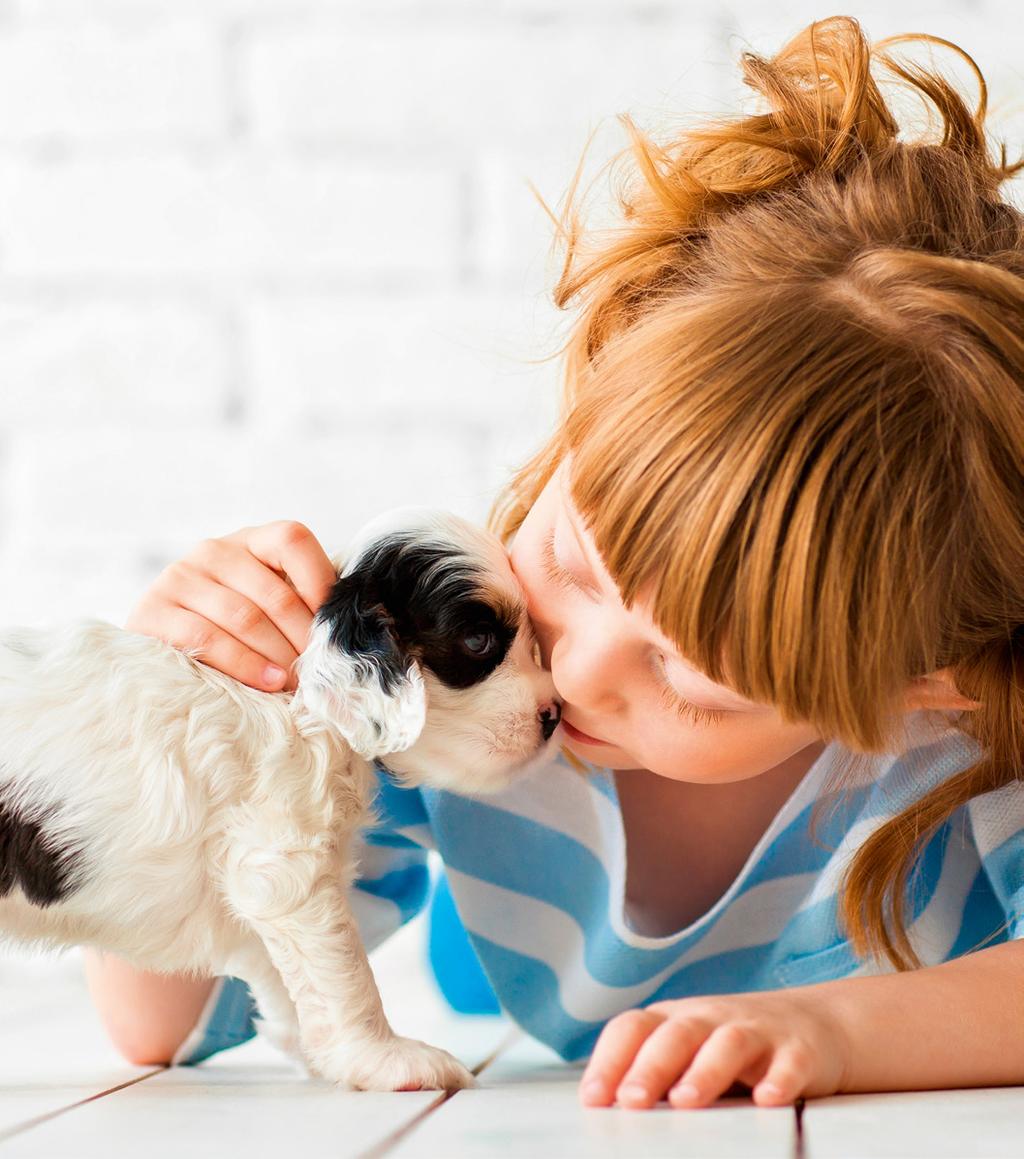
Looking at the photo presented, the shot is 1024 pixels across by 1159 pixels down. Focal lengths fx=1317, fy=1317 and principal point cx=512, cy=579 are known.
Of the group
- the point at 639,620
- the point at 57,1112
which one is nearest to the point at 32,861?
the point at 57,1112

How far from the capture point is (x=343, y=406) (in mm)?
1902

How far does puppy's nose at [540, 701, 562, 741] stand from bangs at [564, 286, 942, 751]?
16 cm

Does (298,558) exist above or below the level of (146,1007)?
above

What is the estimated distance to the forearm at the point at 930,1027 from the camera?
3.08ft

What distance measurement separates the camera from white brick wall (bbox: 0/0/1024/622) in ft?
6.11

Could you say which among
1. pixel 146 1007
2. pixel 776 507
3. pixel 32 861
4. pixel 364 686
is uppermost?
pixel 776 507

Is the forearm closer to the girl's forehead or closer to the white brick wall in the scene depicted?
the girl's forehead

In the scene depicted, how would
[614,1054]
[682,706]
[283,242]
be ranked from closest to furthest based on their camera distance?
[614,1054] → [682,706] → [283,242]

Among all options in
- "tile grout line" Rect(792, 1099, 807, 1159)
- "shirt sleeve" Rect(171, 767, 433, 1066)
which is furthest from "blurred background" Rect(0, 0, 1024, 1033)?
"tile grout line" Rect(792, 1099, 807, 1159)

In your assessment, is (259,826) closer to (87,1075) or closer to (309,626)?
(309,626)

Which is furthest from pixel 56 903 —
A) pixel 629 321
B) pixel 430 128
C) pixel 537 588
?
pixel 430 128

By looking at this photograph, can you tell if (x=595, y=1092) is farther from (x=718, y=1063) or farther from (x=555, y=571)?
(x=555, y=571)

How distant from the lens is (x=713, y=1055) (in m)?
0.85

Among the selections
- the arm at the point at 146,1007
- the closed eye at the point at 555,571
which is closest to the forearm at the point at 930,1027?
the closed eye at the point at 555,571
